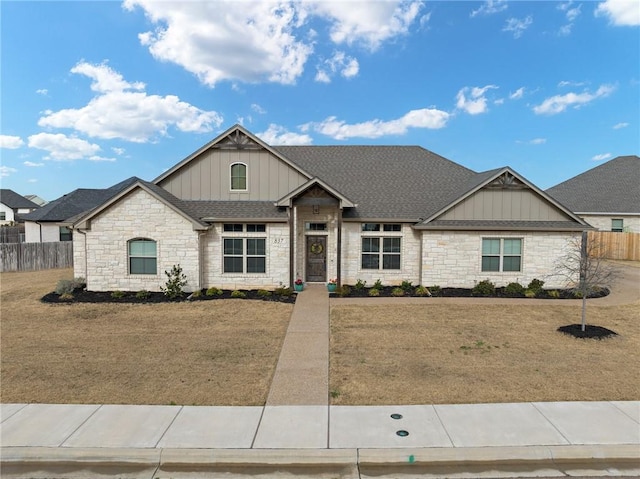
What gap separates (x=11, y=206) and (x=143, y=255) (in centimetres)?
6878

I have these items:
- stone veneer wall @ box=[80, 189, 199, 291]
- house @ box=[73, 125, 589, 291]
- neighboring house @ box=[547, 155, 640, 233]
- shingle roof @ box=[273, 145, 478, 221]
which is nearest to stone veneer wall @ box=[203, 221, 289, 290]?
house @ box=[73, 125, 589, 291]

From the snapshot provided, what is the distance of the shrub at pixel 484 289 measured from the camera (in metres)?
16.1

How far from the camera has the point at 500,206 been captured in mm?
16906

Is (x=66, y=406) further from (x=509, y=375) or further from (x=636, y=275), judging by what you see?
(x=636, y=275)

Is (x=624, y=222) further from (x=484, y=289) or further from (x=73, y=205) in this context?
(x=73, y=205)

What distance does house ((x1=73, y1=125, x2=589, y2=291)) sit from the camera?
15.9m

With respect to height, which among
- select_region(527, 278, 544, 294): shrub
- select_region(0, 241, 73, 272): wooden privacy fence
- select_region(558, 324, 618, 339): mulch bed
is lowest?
select_region(558, 324, 618, 339): mulch bed

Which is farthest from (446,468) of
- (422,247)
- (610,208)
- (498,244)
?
(610,208)

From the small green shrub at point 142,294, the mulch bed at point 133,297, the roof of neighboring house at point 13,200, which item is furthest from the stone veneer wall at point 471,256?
the roof of neighboring house at point 13,200

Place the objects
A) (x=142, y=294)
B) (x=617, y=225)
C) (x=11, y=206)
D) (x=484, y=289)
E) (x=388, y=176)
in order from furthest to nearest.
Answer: (x=11, y=206), (x=617, y=225), (x=388, y=176), (x=484, y=289), (x=142, y=294)

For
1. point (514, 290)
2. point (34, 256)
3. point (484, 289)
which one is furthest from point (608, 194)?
point (34, 256)

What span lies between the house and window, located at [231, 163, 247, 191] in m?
0.04

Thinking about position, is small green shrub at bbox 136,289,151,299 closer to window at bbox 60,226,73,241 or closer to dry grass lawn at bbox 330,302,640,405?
dry grass lawn at bbox 330,302,640,405

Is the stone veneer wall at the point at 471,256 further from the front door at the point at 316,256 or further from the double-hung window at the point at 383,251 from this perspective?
the front door at the point at 316,256
